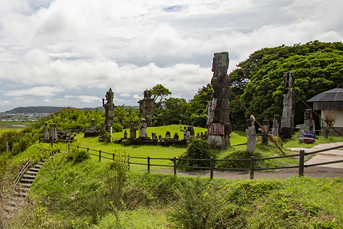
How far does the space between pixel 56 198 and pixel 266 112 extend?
78.6 feet

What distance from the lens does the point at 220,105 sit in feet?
45.2

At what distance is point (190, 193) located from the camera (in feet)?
24.7

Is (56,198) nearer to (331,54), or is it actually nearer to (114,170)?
(114,170)

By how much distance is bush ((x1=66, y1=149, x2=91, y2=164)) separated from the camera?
1646 centimetres

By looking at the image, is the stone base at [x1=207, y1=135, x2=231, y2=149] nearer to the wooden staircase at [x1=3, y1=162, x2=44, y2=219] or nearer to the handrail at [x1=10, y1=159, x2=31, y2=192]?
the wooden staircase at [x1=3, y1=162, x2=44, y2=219]

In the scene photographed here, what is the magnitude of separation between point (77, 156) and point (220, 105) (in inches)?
410

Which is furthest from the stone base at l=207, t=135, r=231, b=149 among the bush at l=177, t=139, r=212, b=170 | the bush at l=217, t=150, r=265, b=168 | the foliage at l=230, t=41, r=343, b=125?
the foliage at l=230, t=41, r=343, b=125

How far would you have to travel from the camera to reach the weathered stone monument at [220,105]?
44.4ft

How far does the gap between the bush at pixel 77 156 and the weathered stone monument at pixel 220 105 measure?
8755 millimetres

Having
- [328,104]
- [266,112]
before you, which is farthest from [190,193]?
[266,112]

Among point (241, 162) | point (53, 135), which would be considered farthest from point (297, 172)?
point (53, 135)

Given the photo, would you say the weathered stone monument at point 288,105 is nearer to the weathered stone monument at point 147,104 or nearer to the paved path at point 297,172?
the paved path at point 297,172

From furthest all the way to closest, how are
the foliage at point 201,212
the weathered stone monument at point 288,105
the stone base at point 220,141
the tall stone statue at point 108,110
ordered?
1. the tall stone statue at point 108,110
2. the weathered stone monument at point 288,105
3. the stone base at point 220,141
4. the foliage at point 201,212

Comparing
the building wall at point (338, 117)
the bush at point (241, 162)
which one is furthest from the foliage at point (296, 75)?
the bush at point (241, 162)
